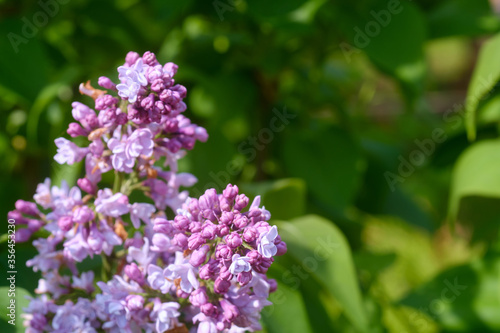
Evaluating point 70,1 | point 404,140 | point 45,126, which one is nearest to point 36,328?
point 45,126

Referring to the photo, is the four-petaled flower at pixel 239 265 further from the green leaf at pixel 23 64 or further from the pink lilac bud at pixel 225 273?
the green leaf at pixel 23 64

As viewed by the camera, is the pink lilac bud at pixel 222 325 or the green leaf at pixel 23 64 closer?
the pink lilac bud at pixel 222 325

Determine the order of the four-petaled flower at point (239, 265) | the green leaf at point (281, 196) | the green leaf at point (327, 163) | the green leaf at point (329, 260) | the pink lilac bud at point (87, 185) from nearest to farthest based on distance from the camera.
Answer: the four-petaled flower at point (239, 265)
the pink lilac bud at point (87, 185)
the green leaf at point (329, 260)
the green leaf at point (281, 196)
the green leaf at point (327, 163)

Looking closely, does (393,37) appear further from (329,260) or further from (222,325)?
(222,325)

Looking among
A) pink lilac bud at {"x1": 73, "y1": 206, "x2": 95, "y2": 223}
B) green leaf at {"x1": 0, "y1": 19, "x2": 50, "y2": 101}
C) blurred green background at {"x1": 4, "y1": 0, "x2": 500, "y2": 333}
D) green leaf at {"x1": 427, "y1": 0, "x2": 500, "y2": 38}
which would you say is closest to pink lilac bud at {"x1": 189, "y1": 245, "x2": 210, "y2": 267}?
pink lilac bud at {"x1": 73, "y1": 206, "x2": 95, "y2": 223}

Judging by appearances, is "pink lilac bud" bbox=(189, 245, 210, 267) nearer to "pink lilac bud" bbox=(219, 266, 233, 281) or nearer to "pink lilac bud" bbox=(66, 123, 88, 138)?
"pink lilac bud" bbox=(219, 266, 233, 281)

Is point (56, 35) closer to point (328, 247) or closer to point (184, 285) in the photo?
point (328, 247)

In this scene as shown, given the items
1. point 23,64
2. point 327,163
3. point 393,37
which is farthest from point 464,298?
point 23,64

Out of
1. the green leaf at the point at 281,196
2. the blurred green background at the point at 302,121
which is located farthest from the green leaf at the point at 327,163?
the green leaf at the point at 281,196
